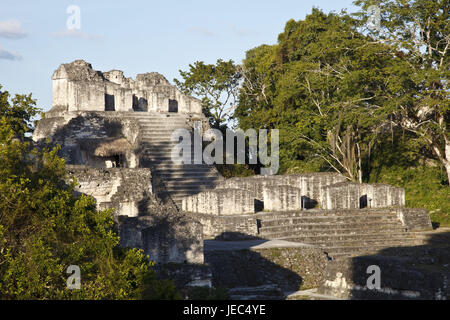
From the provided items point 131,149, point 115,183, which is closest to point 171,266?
point 115,183

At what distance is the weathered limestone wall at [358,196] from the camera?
1870cm

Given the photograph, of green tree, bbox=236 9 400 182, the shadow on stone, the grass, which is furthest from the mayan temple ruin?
green tree, bbox=236 9 400 182

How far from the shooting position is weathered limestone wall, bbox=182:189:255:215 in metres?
17.1

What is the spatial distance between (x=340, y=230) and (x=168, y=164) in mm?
6462

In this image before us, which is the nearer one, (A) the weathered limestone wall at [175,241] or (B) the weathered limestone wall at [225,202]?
(A) the weathered limestone wall at [175,241]

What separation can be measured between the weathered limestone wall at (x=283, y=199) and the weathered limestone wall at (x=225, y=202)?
0.88m

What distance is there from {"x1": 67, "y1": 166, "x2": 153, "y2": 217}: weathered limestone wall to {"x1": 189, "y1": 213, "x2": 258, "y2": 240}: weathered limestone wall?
168 cm

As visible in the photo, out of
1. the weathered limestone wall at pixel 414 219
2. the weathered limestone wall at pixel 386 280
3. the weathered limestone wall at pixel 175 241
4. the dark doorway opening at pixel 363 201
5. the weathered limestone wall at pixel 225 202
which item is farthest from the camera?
the dark doorway opening at pixel 363 201

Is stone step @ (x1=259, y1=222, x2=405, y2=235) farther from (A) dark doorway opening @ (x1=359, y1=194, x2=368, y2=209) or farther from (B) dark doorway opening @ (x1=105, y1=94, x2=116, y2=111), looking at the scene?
(B) dark doorway opening @ (x1=105, y1=94, x2=116, y2=111)

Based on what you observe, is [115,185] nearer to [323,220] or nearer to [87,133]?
[323,220]

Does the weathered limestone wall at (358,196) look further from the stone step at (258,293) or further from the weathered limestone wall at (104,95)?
the weathered limestone wall at (104,95)

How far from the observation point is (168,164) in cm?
2112

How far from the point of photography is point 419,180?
2231cm

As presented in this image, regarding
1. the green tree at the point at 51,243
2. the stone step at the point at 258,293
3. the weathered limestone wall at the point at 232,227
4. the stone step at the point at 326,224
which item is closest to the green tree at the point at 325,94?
the stone step at the point at 326,224
